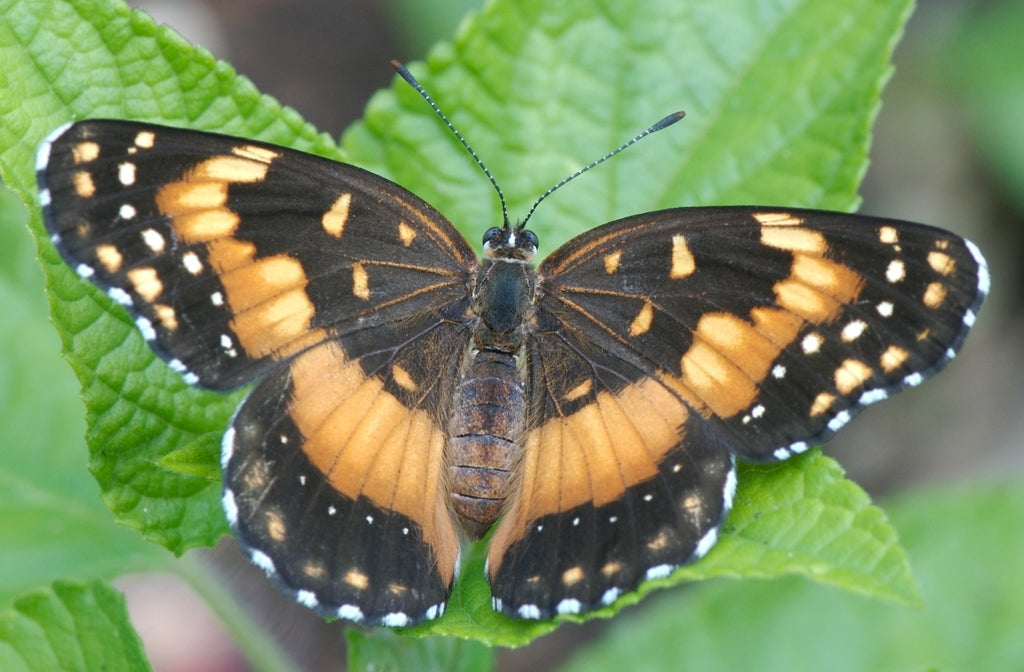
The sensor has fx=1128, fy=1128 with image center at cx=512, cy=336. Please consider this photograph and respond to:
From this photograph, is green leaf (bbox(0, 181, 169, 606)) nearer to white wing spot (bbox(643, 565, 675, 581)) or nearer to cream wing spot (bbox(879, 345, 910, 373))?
white wing spot (bbox(643, 565, 675, 581))

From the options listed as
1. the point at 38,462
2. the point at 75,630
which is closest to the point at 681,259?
the point at 75,630

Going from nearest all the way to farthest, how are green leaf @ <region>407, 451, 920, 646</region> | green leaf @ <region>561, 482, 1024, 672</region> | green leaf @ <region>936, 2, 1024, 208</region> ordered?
1. green leaf @ <region>407, 451, 920, 646</region>
2. green leaf @ <region>561, 482, 1024, 672</region>
3. green leaf @ <region>936, 2, 1024, 208</region>

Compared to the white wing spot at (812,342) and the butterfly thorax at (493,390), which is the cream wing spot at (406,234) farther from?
the white wing spot at (812,342)

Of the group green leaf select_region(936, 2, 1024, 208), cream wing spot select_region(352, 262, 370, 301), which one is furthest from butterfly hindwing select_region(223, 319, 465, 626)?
green leaf select_region(936, 2, 1024, 208)

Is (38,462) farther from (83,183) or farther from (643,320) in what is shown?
(643,320)

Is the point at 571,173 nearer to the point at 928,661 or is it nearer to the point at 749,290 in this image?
the point at 749,290

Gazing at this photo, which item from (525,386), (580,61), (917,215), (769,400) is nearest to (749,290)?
(769,400)

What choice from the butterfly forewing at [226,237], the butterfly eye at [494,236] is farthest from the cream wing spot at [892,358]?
the butterfly forewing at [226,237]

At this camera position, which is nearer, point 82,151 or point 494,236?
point 82,151
